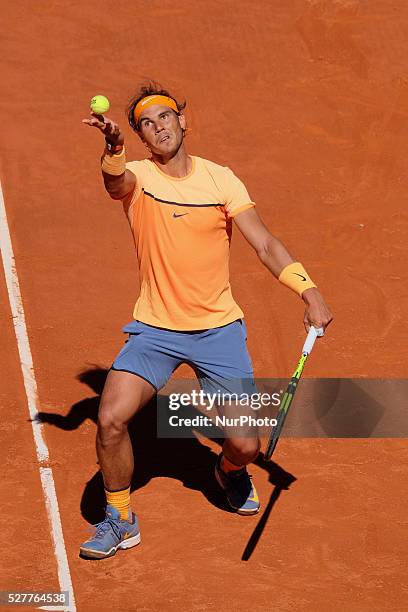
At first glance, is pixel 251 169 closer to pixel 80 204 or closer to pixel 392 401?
pixel 80 204

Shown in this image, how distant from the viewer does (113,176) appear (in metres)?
8.88

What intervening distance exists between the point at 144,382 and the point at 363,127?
8.18m

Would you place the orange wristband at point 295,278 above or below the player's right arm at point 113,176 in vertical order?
below

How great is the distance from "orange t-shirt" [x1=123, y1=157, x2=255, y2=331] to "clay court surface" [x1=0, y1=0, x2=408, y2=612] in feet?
5.59

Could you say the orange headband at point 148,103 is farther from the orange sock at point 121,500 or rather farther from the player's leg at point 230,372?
the orange sock at point 121,500


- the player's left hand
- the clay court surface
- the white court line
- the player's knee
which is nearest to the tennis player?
the player's knee

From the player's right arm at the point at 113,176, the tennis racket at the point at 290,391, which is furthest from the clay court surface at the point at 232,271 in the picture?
the player's right arm at the point at 113,176

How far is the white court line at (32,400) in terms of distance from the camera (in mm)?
9195

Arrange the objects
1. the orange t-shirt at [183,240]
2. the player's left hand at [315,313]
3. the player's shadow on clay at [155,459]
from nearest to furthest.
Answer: the player's left hand at [315,313] < the orange t-shirt at [183,240] < the player's shadow on clay at [155,459]

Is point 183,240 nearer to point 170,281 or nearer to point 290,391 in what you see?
point 170,281

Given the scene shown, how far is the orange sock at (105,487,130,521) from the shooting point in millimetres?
9344

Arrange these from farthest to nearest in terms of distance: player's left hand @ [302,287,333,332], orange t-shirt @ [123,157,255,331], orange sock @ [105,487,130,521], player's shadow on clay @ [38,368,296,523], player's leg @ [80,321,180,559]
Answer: player's shadow on clay @ [38,368,296,523]
orange sock @ [105,487,130,521]
orange t-shirt @ [123,157,255,331]
player's leg @ [80,321,180,559]
player's left hand @ [302,287,333,332]

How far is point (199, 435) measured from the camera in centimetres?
1107

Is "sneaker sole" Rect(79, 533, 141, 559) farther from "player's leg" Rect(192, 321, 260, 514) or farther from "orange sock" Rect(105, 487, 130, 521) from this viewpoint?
"player's leg" Rect(192, 321, 260, 514)
